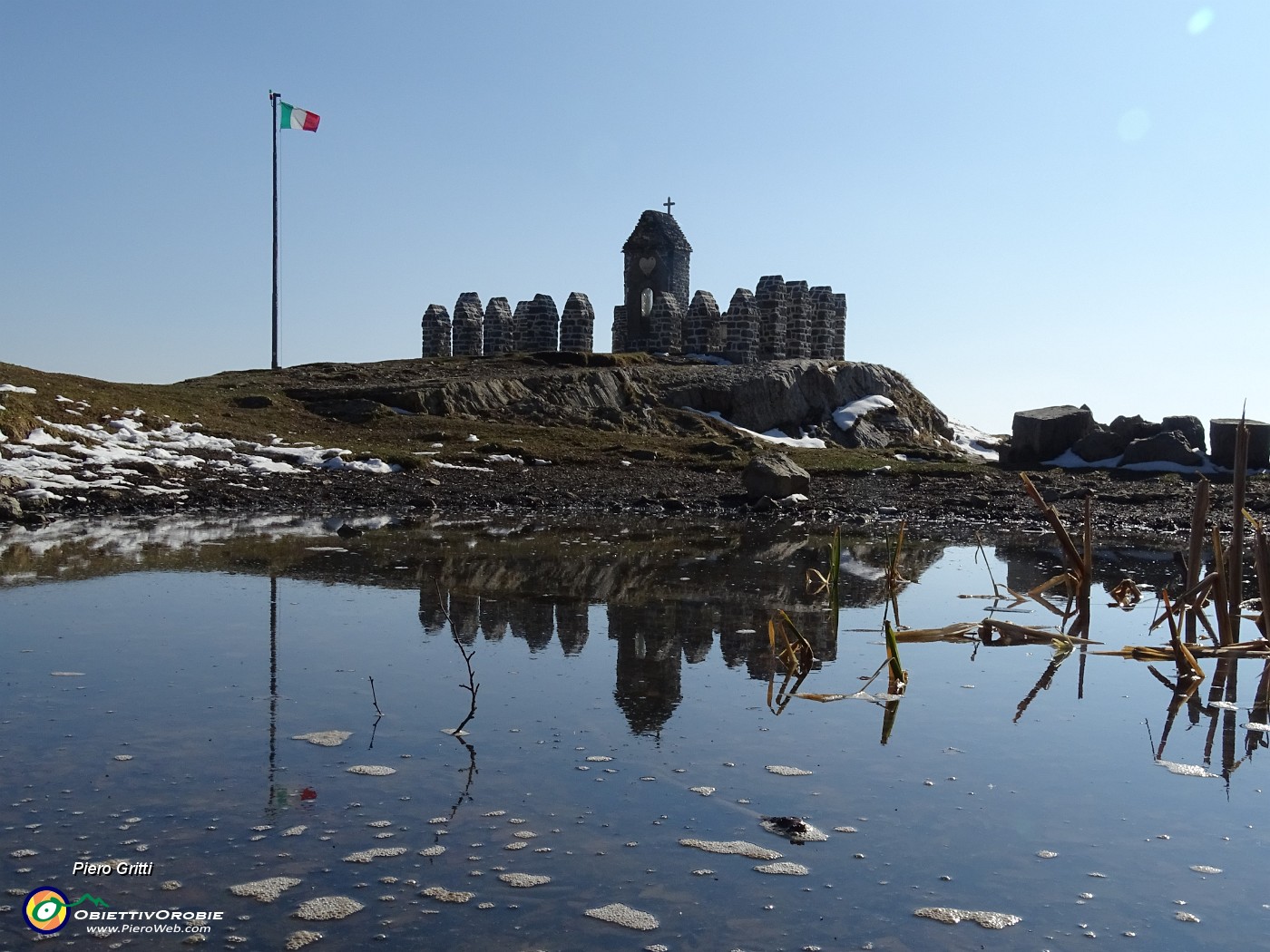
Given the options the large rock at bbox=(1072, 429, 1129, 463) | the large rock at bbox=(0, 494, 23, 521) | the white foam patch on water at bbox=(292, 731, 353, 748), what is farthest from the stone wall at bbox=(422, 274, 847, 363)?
the white foam patch on water at bbox=(292, 731, 353, 748)

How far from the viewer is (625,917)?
4.62m

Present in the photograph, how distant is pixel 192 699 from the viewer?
7543 millimetres

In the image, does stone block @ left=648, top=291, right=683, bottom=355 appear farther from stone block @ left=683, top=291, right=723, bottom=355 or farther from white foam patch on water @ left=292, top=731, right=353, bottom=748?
white foam patch on water @ left=292, top=731, right=353, bottom=748

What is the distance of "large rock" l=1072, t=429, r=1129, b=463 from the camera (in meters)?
33.8

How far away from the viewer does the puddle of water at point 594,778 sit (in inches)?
186

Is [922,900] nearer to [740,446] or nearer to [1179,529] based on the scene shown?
[1179,529]

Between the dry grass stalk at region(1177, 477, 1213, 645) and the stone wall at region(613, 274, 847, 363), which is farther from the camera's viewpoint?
the stone wall at region(613, 274, 847, 363)

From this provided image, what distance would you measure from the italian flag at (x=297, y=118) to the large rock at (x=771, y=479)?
2877 cm

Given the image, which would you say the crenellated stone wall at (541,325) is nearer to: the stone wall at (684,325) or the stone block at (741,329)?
the stone wall at (684,325)

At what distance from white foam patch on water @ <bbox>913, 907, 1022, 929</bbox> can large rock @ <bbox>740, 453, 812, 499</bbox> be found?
60.5 ft

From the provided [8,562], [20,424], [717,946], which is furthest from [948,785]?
[20,424]

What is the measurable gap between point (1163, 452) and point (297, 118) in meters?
32.8

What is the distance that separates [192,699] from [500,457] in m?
20.8

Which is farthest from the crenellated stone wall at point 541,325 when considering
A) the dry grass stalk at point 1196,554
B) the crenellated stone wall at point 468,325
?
the dry grass stalk at point 1196,554
